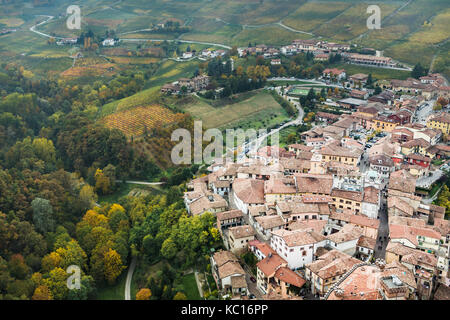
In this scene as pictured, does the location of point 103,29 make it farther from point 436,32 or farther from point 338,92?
point 436,32

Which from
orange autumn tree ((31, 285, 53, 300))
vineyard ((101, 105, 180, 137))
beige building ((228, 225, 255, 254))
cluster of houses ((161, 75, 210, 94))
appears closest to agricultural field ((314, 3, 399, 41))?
cluster of houses ((161, 75, 210, 94))

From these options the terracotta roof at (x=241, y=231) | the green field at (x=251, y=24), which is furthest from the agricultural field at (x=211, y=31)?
the terracotta roof at (x=241, y=231)

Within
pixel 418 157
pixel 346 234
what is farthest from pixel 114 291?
pixel 418 157

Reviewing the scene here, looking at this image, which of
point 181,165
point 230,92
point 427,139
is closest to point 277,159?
point 181,165

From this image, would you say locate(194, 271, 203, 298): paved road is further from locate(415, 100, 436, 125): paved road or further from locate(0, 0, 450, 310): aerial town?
locate(415, 100, 436, 125): paved road

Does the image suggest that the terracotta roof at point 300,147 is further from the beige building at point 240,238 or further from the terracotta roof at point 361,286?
the terracotta roof at point 361,286
